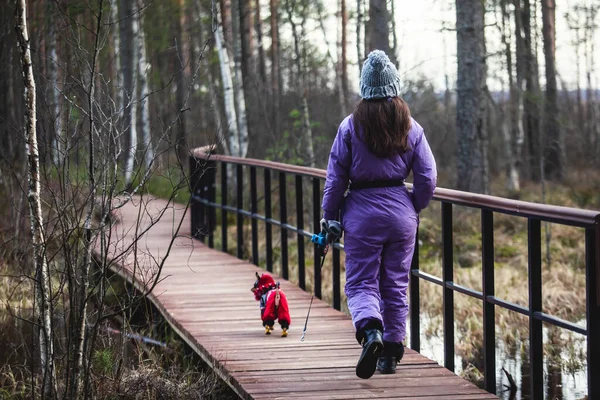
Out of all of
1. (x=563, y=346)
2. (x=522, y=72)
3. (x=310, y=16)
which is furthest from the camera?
(x=310, y=16)

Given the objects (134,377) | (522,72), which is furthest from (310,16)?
(134,377)

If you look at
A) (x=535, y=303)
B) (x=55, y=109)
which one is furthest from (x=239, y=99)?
(x=535, y=303)

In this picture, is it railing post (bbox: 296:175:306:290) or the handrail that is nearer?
the handrail

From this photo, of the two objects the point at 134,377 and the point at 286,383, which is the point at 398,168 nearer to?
the point at 286,383

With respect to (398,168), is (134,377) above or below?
below

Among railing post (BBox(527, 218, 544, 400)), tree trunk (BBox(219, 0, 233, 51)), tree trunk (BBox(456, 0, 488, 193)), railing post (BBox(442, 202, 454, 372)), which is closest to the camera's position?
railing post (BBox(527, 218, 544, 400))

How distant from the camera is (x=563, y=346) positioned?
26.7 ft

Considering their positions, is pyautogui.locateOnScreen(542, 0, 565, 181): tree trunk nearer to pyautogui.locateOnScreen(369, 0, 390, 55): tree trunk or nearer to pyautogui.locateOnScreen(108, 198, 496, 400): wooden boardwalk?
pyautogui.locateOnScreen(369, 0, 390, 55): tree trunk

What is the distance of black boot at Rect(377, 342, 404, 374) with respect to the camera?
5.20 metres

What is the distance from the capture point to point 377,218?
16.3 feet

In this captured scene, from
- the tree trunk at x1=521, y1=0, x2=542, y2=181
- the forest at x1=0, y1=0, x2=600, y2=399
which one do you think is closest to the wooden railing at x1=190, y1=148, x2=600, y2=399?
the forest at x1=0, y1=0, x2=600, y2=399

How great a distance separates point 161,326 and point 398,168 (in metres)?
4.00

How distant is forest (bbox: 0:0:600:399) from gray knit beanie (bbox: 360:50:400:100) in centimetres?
86

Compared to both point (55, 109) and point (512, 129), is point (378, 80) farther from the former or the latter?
point (512, 129)
